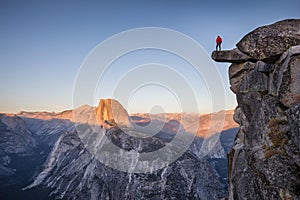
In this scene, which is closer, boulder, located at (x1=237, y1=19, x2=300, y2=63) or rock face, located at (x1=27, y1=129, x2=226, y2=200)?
boulder, located at (x1=237, y1=19, x2=300, y2=63)

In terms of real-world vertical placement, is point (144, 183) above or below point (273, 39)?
below

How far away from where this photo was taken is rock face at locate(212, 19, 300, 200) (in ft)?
45.6

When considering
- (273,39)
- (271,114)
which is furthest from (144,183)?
(273,39)

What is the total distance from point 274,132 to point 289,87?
10.7 ft

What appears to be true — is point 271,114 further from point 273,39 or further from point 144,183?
point 144,183

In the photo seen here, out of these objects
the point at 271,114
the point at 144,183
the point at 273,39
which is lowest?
the point at 144,183

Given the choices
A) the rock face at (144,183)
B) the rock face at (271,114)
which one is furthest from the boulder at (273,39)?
the rock face at (144,183)

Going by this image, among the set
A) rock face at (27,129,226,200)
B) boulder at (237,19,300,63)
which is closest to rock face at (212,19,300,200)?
boulder at (237,19,300,63)

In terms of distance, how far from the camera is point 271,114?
57.2 feet

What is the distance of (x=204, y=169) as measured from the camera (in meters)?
142

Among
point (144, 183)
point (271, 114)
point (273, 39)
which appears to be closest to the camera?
point (271, 114)

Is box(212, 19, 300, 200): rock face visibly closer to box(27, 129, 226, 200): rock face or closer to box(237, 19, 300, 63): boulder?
box(237, 19, 300, 63): boulder

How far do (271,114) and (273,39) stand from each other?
6317 millimetres

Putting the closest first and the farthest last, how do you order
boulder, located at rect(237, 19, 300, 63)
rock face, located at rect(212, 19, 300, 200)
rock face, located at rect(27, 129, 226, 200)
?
1. rock face, located at rect(212, 19, 300, 200)
2. boulder, located at rect(237, 19, 300, 63)
3. rock face, located at rect(27, 129, 226, 200)
